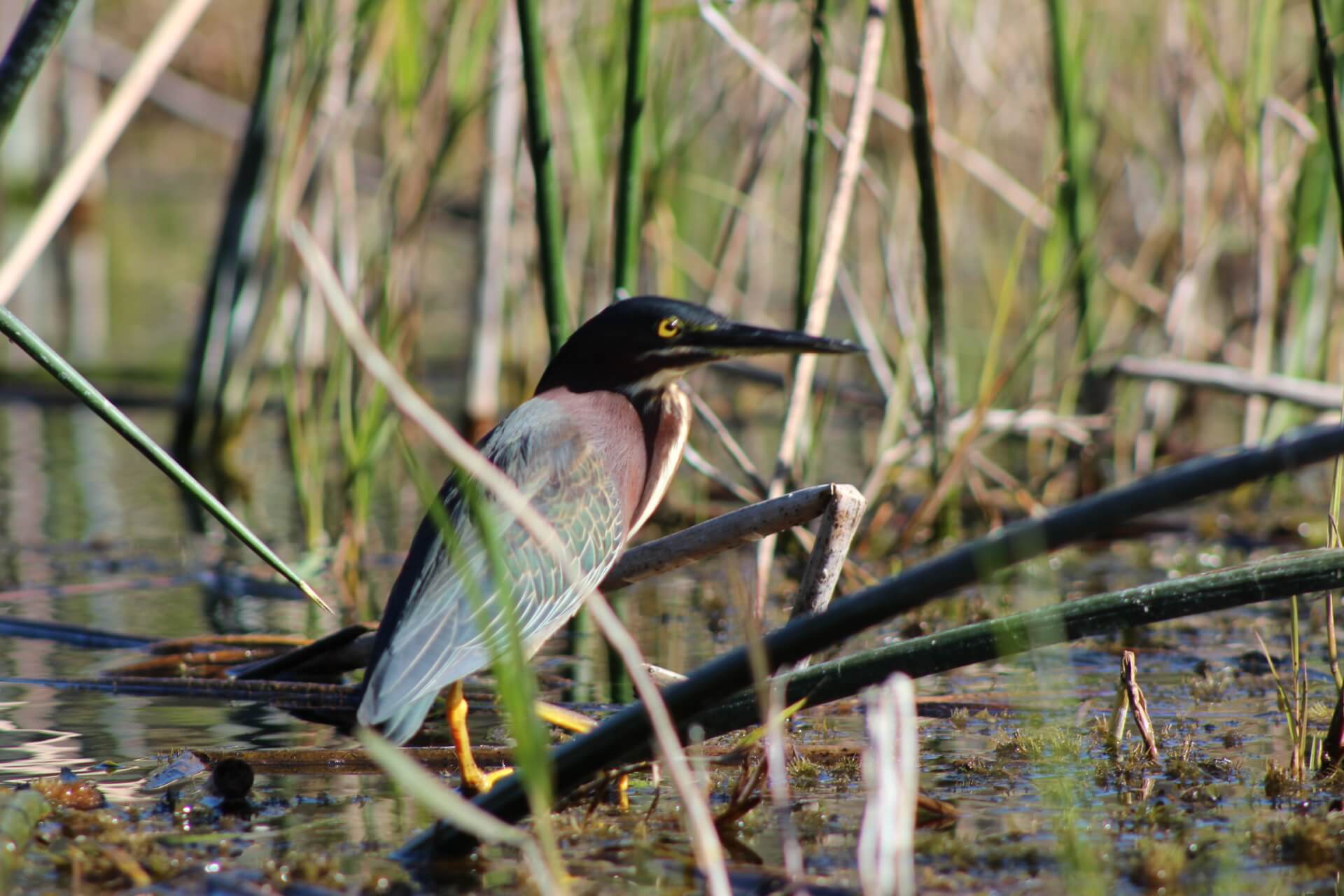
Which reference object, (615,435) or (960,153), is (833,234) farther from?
(960,153)

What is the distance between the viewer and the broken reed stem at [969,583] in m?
1.97

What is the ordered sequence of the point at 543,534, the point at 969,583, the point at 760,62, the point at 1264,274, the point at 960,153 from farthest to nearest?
the point at 960,153
the point at 1264,274
the point at 760,62
the point at 969,583
the point at 543,534

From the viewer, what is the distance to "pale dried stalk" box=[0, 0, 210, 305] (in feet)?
7.72

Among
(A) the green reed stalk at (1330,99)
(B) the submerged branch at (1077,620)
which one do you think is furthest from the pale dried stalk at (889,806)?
(A) the green reed stalk at (1330,99)

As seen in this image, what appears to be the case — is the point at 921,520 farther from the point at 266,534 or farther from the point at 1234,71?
the point at 1234,71

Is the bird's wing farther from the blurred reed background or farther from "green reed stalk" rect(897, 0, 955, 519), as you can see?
"green reed stalk" rect(897, 0, 955, 519)

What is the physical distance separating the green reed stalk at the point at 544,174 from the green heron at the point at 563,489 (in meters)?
0.17

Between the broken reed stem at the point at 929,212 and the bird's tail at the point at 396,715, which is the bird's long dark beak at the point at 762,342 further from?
the bird's tail at the point at 396,715

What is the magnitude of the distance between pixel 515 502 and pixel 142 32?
55.3 feet

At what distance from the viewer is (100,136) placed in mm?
2514

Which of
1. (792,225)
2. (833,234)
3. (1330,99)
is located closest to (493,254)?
(792,225)

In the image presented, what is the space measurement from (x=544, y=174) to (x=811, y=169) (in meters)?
0.92

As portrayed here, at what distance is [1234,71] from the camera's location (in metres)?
6.61

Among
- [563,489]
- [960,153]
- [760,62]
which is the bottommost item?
[563,489]
